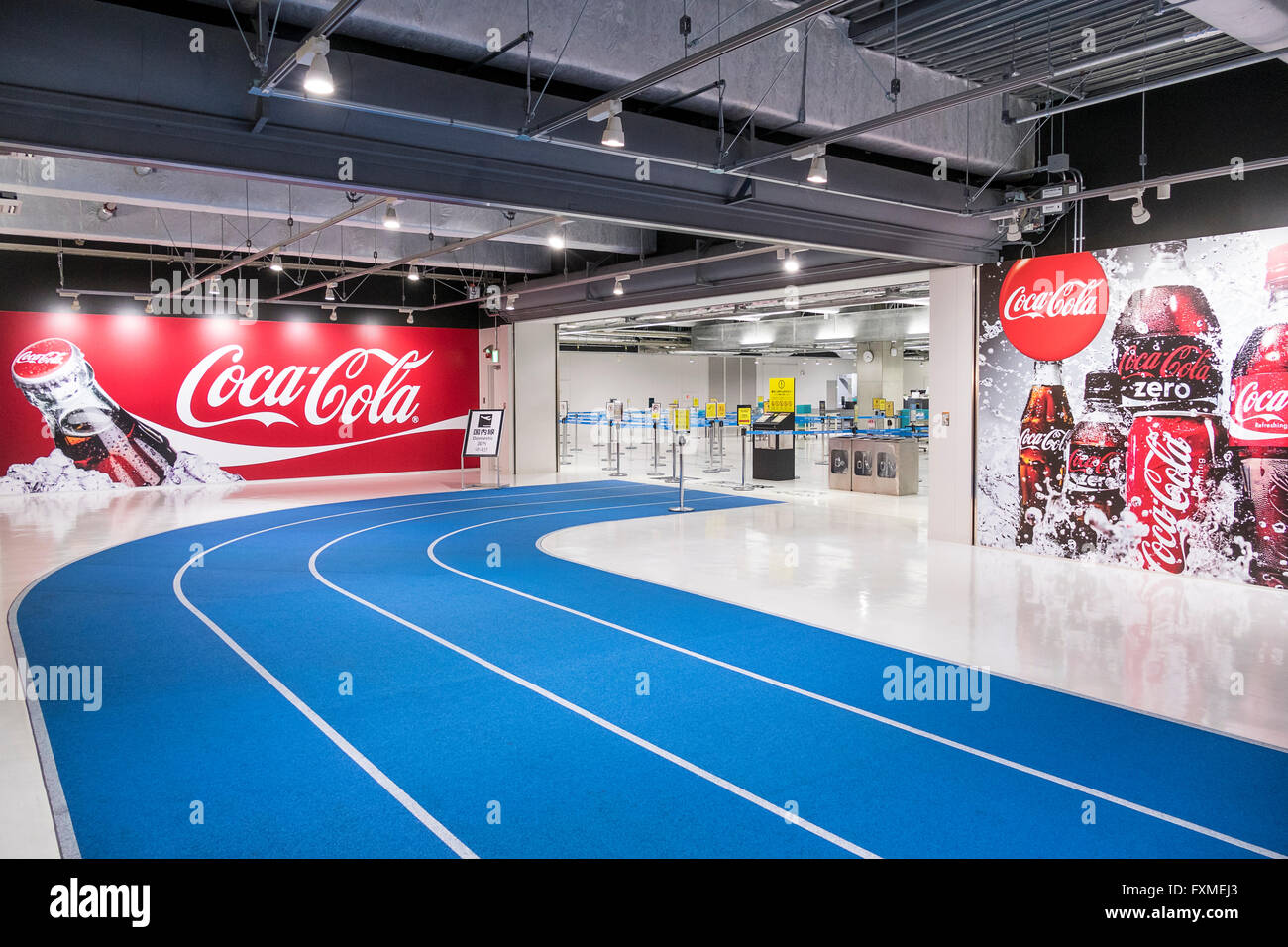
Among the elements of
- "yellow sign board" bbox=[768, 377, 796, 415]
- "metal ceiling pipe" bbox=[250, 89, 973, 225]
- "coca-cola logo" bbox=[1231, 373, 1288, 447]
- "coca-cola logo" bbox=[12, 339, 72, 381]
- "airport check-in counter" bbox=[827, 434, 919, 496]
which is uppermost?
"metal ceiling pipe" bbox=[250, 89, 973, 225]

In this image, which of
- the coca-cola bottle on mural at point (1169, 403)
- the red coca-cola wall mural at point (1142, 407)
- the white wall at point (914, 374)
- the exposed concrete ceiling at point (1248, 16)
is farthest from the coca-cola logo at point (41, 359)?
the white wall at point (914, 374)

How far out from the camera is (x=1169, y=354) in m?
8.66

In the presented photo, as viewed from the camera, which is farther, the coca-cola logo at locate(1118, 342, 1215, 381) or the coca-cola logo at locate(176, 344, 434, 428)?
the coca-cola logo at locate(176, 344, 434, 428)

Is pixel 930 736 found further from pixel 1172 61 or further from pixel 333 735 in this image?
pixel 1172 61

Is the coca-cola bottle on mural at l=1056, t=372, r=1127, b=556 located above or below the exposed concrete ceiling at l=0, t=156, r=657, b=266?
below

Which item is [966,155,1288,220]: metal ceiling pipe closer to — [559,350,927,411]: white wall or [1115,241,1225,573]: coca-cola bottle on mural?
[1115,241,1225,573]: coca-cola bottle on mural

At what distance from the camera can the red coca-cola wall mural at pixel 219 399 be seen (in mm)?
14711

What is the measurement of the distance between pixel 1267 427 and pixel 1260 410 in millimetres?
161

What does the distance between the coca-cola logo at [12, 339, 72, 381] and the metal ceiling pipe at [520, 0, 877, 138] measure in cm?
1247

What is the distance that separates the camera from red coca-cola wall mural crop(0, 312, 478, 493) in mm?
14711

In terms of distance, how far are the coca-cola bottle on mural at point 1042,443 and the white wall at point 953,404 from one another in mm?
647

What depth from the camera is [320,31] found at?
14.9 feet

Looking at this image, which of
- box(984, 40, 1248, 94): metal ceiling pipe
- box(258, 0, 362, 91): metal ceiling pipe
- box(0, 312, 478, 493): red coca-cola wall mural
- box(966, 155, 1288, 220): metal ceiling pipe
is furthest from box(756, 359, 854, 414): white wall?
box(258, 0, 362, 91): metal ceiling pipe

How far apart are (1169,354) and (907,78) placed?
3.75 metres
